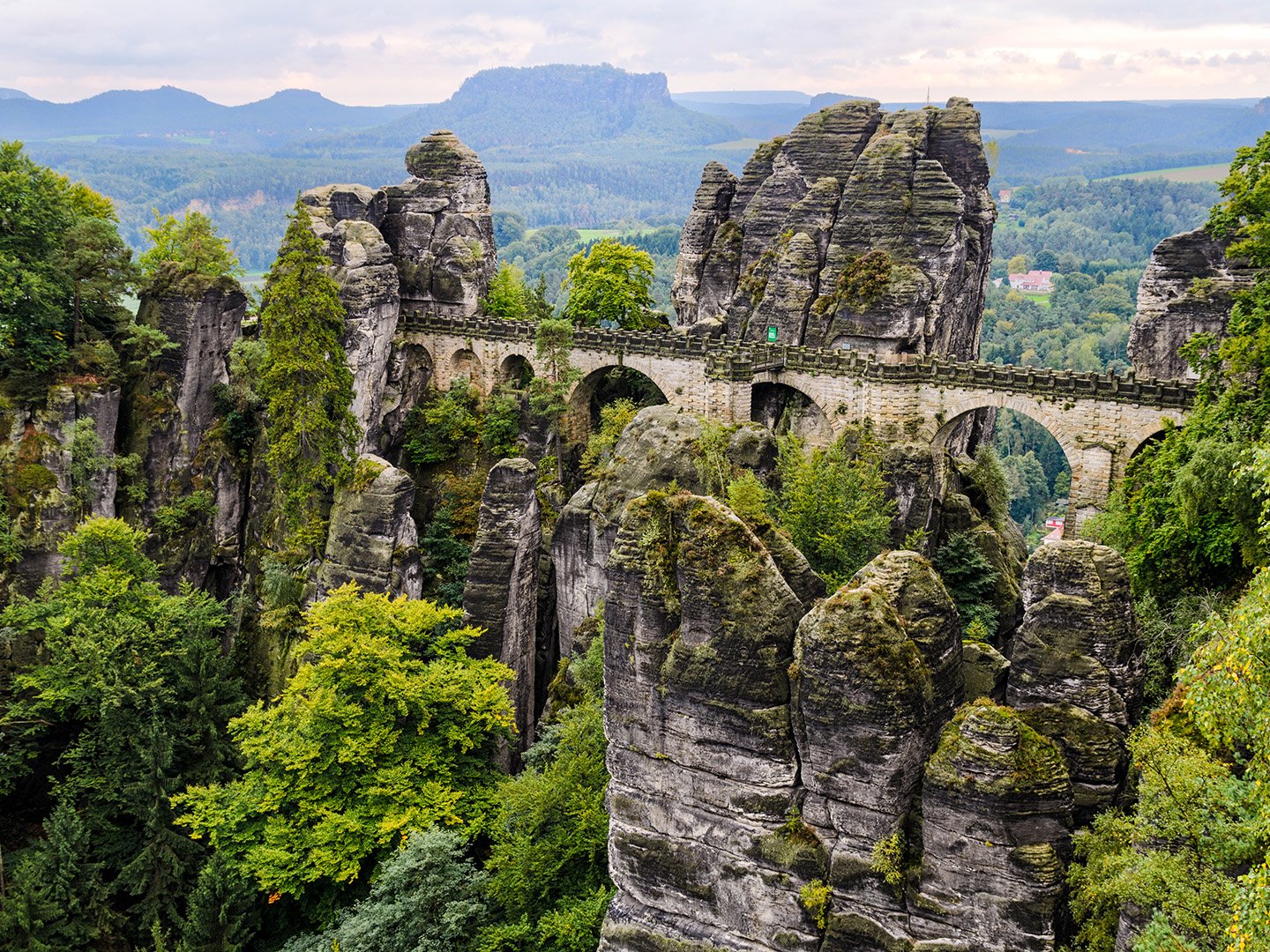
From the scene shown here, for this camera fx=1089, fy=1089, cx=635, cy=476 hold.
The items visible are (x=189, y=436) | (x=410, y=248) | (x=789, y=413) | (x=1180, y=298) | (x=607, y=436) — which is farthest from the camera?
(x=410, y=248)

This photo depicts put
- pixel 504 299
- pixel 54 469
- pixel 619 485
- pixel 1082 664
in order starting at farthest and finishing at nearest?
pixel 504 299, pixel 54 469, pixel 619 485, pixel 1082 664

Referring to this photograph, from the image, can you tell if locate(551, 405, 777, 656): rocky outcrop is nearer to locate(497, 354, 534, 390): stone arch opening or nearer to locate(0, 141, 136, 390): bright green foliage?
locate(497, 354, 534, 390): stone arch opening

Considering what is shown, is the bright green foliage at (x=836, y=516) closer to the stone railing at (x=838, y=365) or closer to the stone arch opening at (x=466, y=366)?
the stone railing at (x=838, y=365)

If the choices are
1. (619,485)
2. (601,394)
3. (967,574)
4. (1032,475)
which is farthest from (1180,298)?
(1032,475)

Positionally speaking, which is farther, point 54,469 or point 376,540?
point 54,469

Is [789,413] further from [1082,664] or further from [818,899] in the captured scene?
[818,899]

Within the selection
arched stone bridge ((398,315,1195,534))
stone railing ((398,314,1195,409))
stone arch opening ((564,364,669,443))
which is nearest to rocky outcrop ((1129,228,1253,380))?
stone railing ((398,314,1195,409))

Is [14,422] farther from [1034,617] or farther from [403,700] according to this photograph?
[1034,617]

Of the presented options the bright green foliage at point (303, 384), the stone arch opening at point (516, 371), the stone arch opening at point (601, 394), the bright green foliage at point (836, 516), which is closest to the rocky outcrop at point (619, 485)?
the bright green foliage at point (836, 516)
